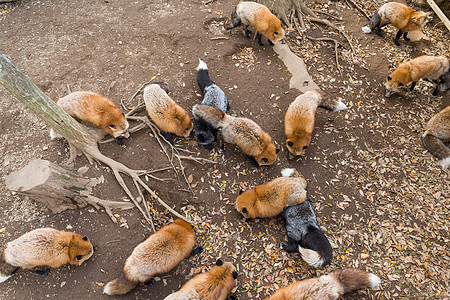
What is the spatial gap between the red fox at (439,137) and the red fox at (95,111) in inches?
305

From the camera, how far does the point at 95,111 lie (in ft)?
18.8

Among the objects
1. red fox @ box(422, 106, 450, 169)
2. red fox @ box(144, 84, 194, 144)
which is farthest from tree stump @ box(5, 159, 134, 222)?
red fox @ box(422, 106, 450, 169)

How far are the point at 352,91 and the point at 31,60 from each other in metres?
9.49

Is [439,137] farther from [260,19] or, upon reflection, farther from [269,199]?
[260,19]

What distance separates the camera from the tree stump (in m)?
4.57

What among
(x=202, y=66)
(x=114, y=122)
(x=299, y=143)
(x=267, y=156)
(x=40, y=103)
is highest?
(x=40, y=103)

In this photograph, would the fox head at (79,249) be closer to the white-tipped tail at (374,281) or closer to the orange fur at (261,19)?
the white-tipped tail at (374,281)

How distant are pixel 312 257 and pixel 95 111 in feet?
17.7

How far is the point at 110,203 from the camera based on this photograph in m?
5.22

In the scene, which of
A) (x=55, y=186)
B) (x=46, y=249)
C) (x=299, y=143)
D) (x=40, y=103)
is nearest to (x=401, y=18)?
(x=299, y=143)

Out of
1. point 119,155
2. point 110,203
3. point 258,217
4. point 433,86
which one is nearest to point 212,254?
point 258,217

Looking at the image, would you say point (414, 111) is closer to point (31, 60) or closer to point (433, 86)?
point (433, 86)

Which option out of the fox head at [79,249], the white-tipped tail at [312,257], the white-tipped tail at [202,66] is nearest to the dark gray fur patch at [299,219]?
the white-tipped tail at [312,257]

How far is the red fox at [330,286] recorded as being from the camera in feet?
14.1
